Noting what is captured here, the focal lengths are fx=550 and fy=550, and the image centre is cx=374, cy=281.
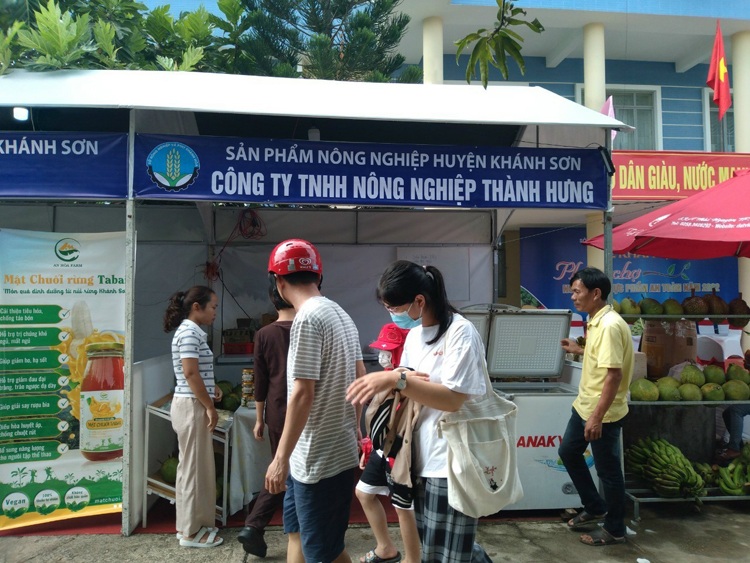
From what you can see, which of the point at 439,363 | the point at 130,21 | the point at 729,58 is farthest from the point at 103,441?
the point at 729,58

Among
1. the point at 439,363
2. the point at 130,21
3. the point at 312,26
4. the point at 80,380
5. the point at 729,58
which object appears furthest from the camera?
the point at 729,58

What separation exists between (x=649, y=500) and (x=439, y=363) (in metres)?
3.03

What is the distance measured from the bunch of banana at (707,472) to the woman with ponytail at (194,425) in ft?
12.4

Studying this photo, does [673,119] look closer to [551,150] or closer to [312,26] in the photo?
[312,26]

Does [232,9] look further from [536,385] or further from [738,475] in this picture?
[738,475]

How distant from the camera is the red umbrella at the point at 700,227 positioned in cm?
422

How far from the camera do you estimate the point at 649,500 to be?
4148 mm

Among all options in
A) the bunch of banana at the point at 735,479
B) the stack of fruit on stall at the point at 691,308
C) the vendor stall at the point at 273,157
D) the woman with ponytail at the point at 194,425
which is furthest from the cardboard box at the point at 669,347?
the woman with ponytail at the point at 194,425

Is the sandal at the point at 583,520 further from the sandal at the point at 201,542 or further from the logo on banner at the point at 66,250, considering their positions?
the logo on banner at the point at 66,250

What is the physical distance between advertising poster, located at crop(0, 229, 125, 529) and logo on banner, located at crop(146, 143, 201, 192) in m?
0.54

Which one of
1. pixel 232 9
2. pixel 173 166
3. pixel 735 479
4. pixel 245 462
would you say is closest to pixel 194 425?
pixel 245 462

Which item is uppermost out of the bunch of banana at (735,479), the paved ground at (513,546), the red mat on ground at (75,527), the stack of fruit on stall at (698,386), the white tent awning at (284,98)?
the white tent awning at (284,98)

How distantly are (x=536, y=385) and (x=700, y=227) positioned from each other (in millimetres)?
1789

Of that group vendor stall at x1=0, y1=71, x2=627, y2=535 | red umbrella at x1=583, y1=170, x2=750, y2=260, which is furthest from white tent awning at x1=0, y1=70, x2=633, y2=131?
red umbrella at x1=583, y1=170, x2=750, y2=260
